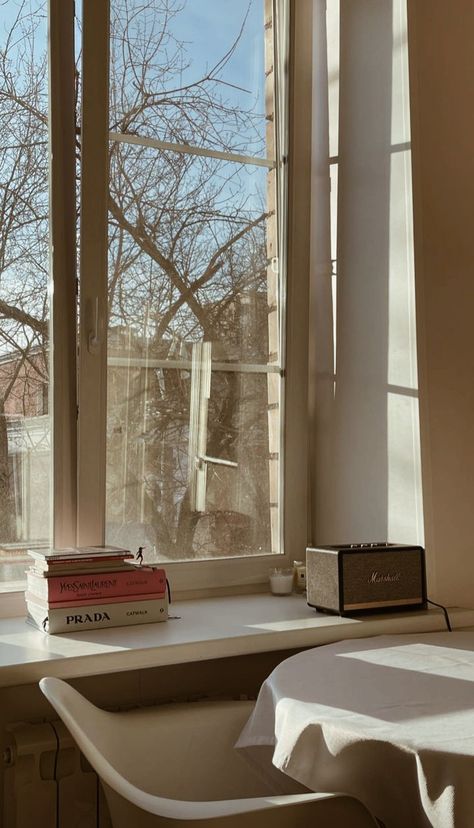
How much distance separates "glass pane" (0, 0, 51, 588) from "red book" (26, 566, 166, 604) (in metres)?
0.24

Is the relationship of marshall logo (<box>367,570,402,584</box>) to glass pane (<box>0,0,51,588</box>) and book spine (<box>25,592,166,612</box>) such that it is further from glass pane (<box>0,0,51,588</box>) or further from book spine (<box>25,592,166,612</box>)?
glass pane (<box>0,0,51,588</box>)

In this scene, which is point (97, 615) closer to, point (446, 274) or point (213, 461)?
point (213, 461)

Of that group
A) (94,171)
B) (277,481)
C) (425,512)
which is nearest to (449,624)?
(425,512)

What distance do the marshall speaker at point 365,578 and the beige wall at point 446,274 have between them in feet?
0.64

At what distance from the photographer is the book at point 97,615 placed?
2.26 metres

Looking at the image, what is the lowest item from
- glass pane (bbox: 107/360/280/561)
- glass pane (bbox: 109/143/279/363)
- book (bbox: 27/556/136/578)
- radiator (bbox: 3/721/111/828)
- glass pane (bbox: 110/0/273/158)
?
radiator (bbox: 3/721/111/828)

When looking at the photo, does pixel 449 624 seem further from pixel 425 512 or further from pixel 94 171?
pixel 94 171

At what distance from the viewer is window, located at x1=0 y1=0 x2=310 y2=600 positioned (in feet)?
8.48

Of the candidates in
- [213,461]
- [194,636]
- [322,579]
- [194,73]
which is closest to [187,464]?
[213,461]

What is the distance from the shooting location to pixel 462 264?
9.34 ft

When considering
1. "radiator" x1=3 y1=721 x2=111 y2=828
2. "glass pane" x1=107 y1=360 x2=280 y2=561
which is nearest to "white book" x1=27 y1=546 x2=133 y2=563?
"glass pane" x1=107 y1=360 x2=280 y2=561

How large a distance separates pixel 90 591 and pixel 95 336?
0.80 m

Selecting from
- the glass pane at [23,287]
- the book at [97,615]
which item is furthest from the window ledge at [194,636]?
the glass pane at [23,287]

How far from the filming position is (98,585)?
2.33 m
